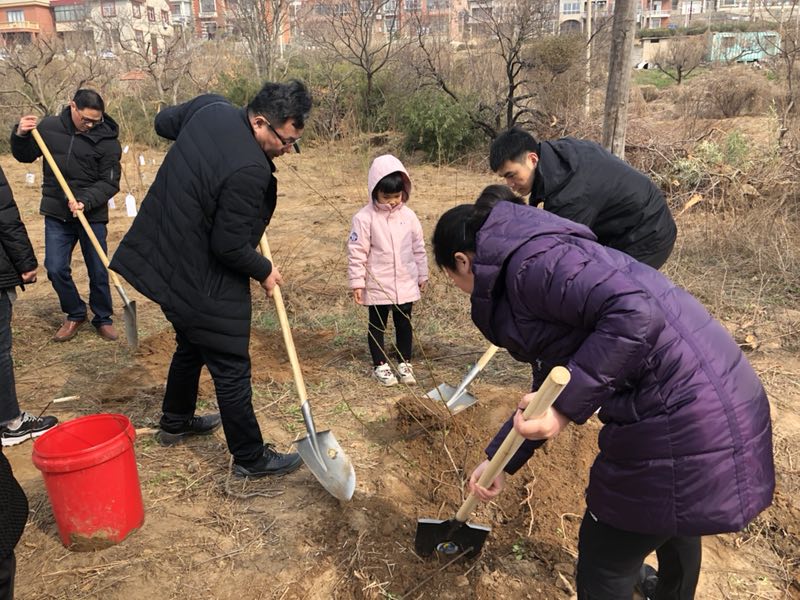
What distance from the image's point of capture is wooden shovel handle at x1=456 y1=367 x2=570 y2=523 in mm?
1385

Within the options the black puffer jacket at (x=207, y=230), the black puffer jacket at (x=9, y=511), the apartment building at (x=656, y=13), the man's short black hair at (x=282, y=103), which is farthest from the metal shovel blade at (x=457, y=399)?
A: the apartment building at (x=656, y=13)

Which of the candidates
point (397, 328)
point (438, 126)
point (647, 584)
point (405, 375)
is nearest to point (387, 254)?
point (397, 328)

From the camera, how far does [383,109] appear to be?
1399 cm

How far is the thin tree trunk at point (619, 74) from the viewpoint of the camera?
176 inches

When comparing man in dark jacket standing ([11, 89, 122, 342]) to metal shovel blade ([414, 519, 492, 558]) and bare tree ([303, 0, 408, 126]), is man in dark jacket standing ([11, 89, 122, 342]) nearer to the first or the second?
metal shovel blade ([414, 519, 492, 558])

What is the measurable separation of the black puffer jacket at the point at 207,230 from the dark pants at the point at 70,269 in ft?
7.90

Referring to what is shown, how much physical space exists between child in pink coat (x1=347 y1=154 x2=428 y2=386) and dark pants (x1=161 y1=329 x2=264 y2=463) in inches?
42.6

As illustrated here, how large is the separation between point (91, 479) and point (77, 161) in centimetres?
314

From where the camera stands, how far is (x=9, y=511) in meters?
1.55

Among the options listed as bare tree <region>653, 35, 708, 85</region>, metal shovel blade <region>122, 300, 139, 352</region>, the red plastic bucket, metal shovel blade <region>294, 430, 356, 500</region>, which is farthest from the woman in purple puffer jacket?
bare tree <region>653, 35, 708, 85</region>

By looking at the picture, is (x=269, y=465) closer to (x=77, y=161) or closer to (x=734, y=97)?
(x=77, y=161)

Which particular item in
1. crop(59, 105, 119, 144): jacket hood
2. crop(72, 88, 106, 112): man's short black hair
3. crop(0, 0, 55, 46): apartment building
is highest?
crop(0, 0, 55, 46): apartment building

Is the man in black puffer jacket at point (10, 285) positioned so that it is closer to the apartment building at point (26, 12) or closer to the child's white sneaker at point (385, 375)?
the child's white sneaker at point (385, 375)

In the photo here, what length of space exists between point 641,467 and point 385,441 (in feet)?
6.50
